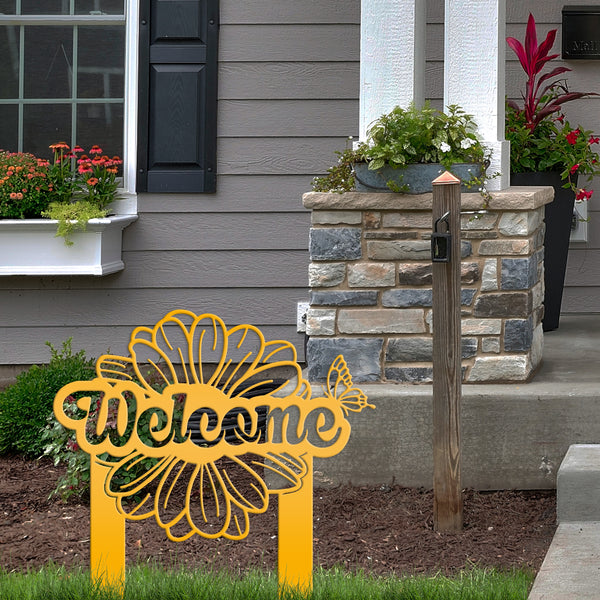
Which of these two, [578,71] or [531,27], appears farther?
[578,71]

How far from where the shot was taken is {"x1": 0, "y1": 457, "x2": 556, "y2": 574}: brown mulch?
123 inches

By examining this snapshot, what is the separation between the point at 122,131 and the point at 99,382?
312 cm

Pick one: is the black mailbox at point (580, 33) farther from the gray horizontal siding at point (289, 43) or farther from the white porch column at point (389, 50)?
the white porch column at point (389, 50)

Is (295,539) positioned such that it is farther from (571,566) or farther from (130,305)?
(130,305)

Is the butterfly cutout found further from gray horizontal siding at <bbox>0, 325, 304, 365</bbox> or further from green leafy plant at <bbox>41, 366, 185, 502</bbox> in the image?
gray horizontal siding at <bbox>0, 325, 304, 365</bbox>

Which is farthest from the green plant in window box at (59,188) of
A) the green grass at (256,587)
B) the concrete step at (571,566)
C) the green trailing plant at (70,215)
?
the concrete step at (571,566)

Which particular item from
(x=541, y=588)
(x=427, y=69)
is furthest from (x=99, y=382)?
(x=427, y=69)

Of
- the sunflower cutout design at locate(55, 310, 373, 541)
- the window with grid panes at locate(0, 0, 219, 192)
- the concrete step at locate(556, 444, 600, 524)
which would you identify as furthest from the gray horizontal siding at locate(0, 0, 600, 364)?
the concrete step at locate(556, 444, 600, 524)

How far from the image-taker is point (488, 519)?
→ 3.46m

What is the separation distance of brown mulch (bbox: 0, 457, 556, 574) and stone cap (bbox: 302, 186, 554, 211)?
1.05 metres

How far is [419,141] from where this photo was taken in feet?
12.4

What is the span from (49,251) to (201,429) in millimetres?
2790

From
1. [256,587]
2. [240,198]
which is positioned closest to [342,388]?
[256,587]

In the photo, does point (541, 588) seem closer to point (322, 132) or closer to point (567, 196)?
point (567, 196)
